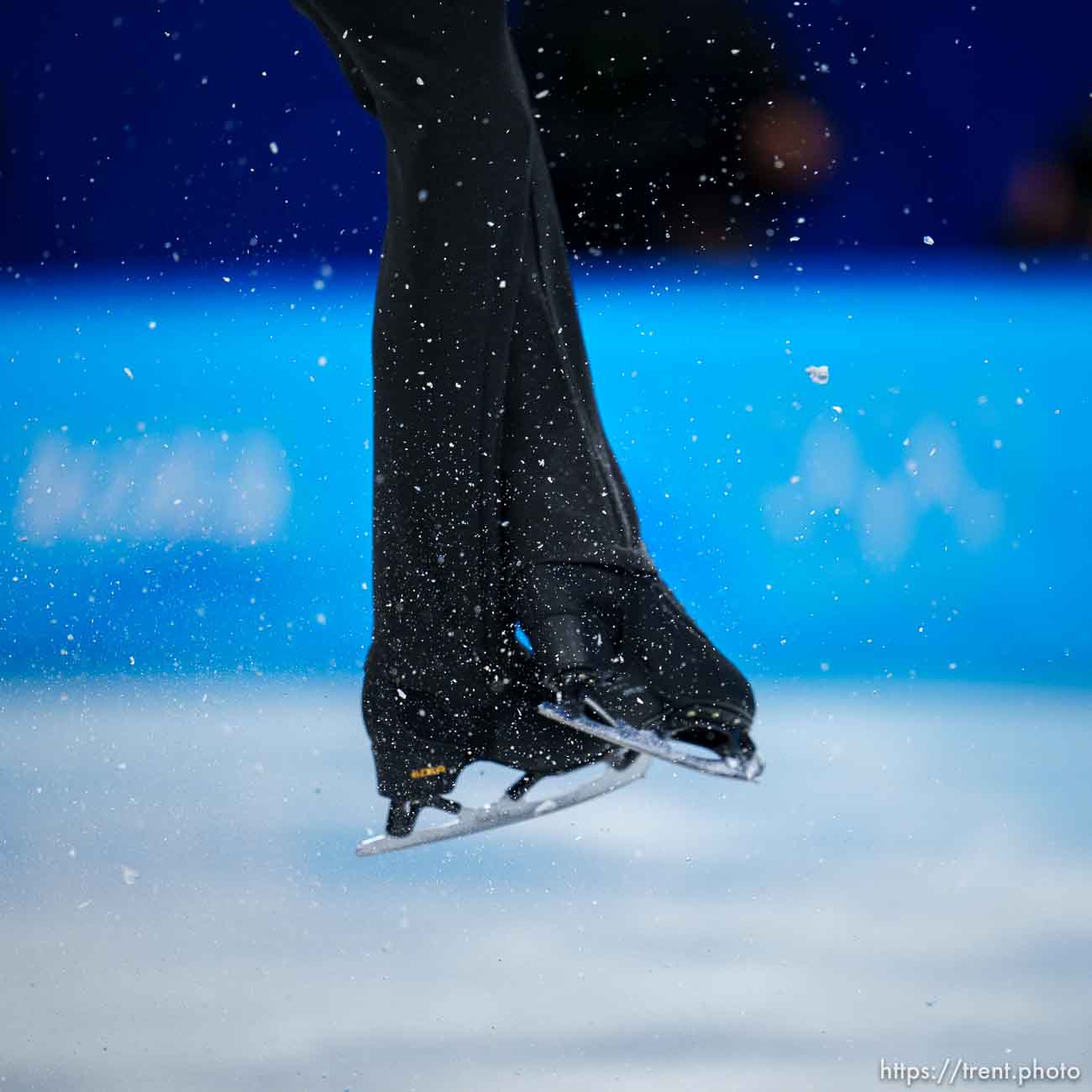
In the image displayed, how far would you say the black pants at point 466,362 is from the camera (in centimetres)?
115

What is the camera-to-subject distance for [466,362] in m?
1.16

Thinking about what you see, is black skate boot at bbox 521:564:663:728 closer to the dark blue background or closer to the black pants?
the black pants

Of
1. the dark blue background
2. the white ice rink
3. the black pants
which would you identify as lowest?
the white ice rink

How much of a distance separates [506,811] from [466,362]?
29 centimetres

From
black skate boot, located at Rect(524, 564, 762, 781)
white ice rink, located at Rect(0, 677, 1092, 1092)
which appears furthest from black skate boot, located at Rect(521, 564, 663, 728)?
white ice rink, located at Rect(0, 677, 1092, 1092)

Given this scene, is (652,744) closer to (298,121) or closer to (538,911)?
(538,911)

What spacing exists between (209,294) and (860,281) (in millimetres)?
675

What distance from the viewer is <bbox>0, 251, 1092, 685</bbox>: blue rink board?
1.78 m

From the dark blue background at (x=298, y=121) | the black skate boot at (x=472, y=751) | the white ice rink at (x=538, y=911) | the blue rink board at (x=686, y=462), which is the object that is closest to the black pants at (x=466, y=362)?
the black skate boot at (x=472, y=751)

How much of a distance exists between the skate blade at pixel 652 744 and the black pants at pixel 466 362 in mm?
72

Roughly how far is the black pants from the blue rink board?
56 centimetres

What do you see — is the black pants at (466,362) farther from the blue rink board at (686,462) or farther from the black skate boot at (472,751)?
the blue rink board at (686,462)

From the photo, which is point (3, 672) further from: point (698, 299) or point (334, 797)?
point (698, 299)

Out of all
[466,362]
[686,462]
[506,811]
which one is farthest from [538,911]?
[686,462]
